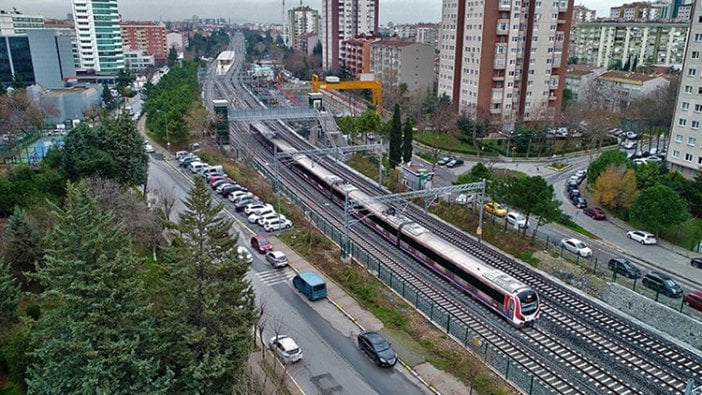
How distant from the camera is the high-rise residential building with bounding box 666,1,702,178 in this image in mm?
50062

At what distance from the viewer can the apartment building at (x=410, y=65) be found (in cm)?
10250

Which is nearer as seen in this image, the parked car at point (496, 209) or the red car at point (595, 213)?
the red car at point (595, 213)

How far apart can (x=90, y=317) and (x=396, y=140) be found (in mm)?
45654

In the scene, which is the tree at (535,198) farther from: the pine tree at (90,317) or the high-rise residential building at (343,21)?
the high-rise residential building at (343,21)

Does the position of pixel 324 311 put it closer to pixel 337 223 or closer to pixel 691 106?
pixel 337 223

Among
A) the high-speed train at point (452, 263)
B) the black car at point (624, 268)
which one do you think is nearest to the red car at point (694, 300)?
the black car at point (624, 268)

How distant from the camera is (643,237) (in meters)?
41.2

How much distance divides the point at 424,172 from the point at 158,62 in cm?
14991

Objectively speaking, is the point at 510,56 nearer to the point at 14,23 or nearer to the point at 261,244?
the point at 261,244

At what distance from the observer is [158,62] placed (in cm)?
17725

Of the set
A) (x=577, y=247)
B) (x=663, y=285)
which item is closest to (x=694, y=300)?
(x=663, y=285)

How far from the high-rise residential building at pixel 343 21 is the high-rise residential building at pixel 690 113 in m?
95.9

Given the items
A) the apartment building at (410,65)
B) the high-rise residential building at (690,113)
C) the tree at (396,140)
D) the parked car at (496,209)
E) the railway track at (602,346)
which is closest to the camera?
the railway track at (602,346)

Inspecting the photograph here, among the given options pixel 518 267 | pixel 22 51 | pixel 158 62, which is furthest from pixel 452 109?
pixel 158 62
